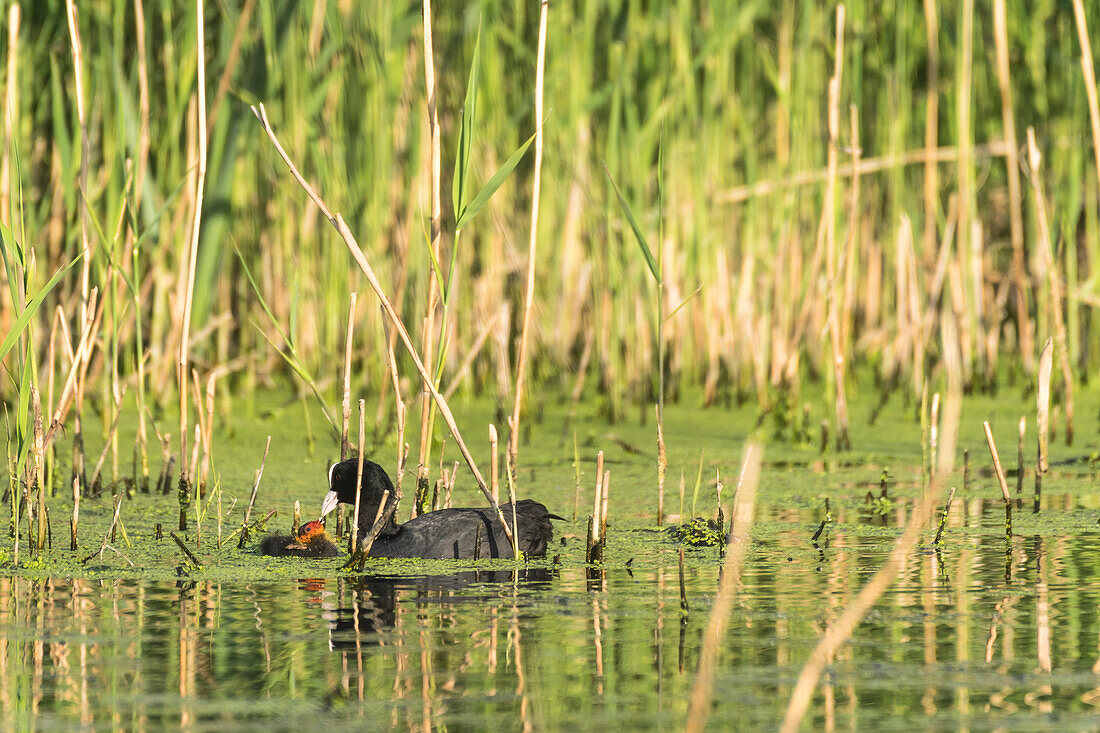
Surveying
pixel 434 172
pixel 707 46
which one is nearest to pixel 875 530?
pixel 434 172

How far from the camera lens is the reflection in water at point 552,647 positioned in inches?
120

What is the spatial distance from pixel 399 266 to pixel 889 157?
109 inches

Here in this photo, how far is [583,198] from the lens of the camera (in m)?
8.15

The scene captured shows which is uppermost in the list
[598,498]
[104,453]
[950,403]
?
[950,403]

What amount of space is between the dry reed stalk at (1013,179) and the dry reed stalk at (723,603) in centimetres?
214

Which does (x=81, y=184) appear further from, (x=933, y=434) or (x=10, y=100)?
(x=933, y=434)

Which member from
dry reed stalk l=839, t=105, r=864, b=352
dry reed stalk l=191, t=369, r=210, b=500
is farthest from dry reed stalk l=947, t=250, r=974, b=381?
dry reed stalk l=191, t=369, r=210, b=500

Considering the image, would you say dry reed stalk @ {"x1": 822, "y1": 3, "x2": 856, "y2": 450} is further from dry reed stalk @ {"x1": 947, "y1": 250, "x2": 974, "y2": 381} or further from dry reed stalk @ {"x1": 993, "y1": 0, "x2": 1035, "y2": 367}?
dry reed stalk @ {"x1": 947, "y1": 250, "x2": 974, "y2": 381}

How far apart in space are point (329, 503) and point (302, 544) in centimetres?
44

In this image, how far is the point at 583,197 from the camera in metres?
8.14

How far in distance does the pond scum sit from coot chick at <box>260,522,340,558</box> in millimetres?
1361

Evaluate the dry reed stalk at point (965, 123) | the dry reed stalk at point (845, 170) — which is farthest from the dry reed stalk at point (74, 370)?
the dry reed stalk at point (845, 170)

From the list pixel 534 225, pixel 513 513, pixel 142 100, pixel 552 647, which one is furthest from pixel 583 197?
pixel 552 647

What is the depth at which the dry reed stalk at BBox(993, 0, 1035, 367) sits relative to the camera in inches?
274
